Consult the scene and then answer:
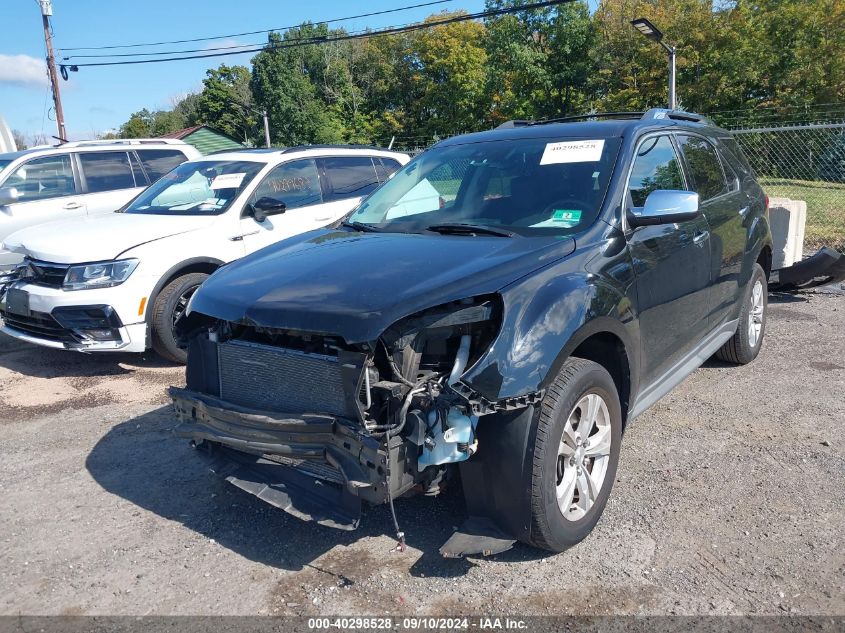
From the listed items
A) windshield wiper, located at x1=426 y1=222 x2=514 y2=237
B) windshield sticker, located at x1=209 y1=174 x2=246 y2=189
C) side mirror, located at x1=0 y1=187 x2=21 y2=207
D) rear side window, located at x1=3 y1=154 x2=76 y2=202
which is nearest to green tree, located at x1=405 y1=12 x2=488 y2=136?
rear side window, located at x1=3 y1=154 x2=76 y2=202

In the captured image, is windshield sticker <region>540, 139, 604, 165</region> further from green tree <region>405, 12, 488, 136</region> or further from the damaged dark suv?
green tree <region>405, 12, 488, 136</region>

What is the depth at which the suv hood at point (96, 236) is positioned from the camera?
594 cm

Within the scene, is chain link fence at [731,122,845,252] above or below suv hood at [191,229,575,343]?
below

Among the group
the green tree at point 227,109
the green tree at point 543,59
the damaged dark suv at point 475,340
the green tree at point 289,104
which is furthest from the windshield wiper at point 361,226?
the green tree at point 227,109

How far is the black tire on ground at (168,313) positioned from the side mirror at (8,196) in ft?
13.5

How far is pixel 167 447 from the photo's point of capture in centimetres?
468

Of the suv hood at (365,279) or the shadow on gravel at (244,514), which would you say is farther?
the shadow on gravel at (244,514)

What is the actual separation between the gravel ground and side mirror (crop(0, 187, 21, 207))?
15.7ft

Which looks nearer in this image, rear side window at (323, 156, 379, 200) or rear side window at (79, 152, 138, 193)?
rear side window at (323, 156, 379, 200)

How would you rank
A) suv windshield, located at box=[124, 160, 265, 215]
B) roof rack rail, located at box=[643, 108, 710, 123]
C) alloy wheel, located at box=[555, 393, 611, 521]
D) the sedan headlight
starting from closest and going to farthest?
1. alloy wheel, located at box=[555, 393, 611, 521]
2. roof rack rail, located at box=[643, 108, 710, 123]
3. the sedan headlight
4. suv windshield, located at box=[124, 160, 265, 215]

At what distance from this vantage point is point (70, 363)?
673 centimetres

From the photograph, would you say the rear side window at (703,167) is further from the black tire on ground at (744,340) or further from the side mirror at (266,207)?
the side mirror at (266,207)

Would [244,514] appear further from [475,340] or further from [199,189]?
[199,189]

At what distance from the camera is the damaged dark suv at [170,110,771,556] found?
9.30ft
